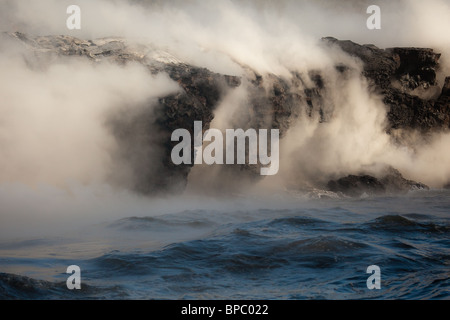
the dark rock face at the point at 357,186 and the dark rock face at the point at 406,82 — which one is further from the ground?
the dark rock face at the point at 406,82

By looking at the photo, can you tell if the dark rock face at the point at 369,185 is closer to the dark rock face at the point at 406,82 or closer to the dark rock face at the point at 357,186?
the dark rock face at the point at 357,186

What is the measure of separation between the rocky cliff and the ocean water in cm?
314

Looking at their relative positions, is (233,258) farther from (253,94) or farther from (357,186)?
(357,186)

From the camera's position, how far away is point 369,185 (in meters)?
20.3

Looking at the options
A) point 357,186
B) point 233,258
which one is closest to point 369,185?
point 357,186

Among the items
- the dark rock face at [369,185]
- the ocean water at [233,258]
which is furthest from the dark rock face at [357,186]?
the ocean water at [233,258]

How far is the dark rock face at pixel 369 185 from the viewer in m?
20.0

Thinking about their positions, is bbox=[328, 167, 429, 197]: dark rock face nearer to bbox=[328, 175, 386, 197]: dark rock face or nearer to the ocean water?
bbox=[328, 175, 386, 197]: dark rock face

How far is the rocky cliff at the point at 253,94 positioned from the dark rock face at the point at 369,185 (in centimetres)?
5

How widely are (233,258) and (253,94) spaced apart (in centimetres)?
1072

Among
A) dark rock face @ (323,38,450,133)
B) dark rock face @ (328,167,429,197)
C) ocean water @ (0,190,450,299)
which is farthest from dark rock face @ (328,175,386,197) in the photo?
ocean water @ (0,190,450,299)

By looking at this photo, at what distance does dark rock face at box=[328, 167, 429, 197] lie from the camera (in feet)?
65.7

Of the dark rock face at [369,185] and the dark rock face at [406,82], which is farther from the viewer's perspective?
the dark rock face at [406,82]

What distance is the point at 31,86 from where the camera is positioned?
14.8 metres
